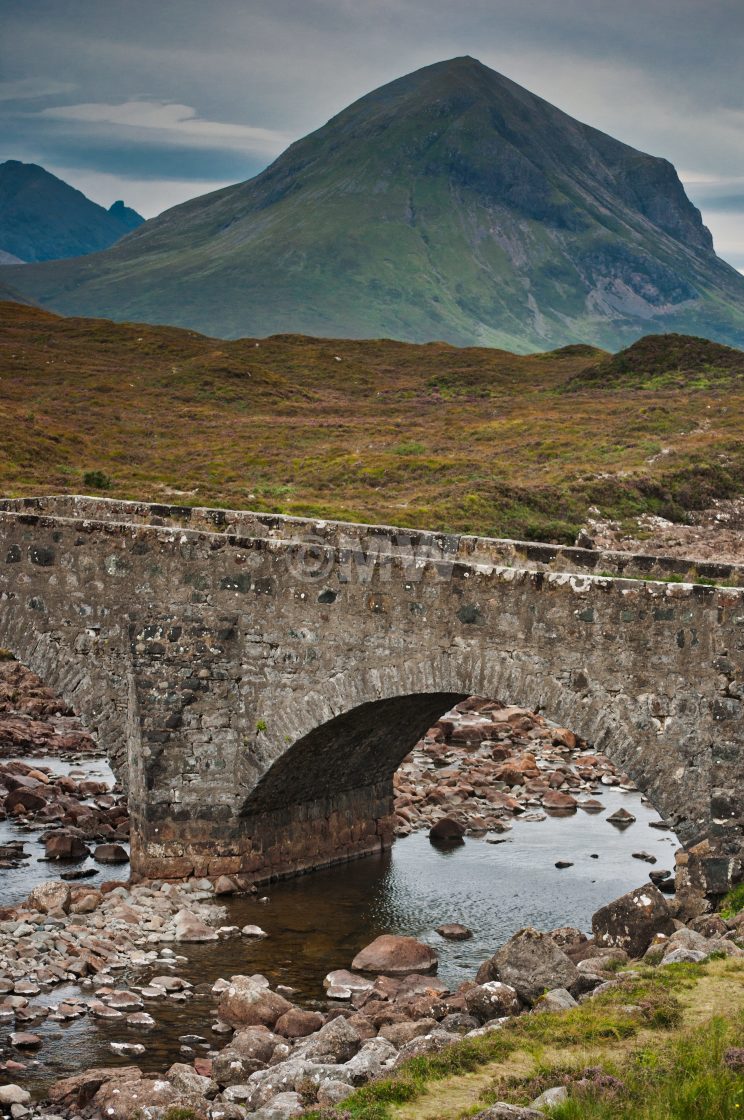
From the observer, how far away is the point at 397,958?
15.6 meters

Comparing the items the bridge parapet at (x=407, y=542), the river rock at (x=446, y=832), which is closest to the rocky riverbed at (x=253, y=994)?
the river rock at (x=446, y=832)

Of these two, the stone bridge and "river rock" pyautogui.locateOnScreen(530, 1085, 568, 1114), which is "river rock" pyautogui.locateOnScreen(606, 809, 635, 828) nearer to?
the stone bridge

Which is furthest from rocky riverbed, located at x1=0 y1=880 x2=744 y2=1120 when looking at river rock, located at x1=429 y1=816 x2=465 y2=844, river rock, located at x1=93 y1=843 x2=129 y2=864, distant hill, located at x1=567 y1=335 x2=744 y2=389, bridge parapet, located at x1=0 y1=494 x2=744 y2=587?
distant hill, located at x1=567 y1=335 x2=744 y2=389

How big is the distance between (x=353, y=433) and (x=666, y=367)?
18.4 meters

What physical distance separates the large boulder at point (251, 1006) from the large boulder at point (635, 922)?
10.5 ft

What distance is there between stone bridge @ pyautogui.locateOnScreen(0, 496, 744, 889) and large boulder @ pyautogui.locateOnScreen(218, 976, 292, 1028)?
11.7 ft

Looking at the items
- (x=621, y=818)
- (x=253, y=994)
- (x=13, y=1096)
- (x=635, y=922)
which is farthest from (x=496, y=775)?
(x=13, y=1096)

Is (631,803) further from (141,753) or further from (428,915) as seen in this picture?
(141,753)

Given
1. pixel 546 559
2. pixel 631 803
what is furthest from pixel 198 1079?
pixel 631 803

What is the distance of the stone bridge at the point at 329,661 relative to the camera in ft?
45.8

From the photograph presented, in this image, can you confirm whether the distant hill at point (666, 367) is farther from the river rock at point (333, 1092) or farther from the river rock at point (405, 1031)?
the river rock at point (333, 1092)

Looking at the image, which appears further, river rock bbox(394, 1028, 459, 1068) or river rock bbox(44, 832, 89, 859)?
river rock bbox(44, 832, 89, 859)

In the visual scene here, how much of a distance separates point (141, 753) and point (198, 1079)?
6.12m

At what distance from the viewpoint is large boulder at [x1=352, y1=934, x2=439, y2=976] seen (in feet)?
51.0
